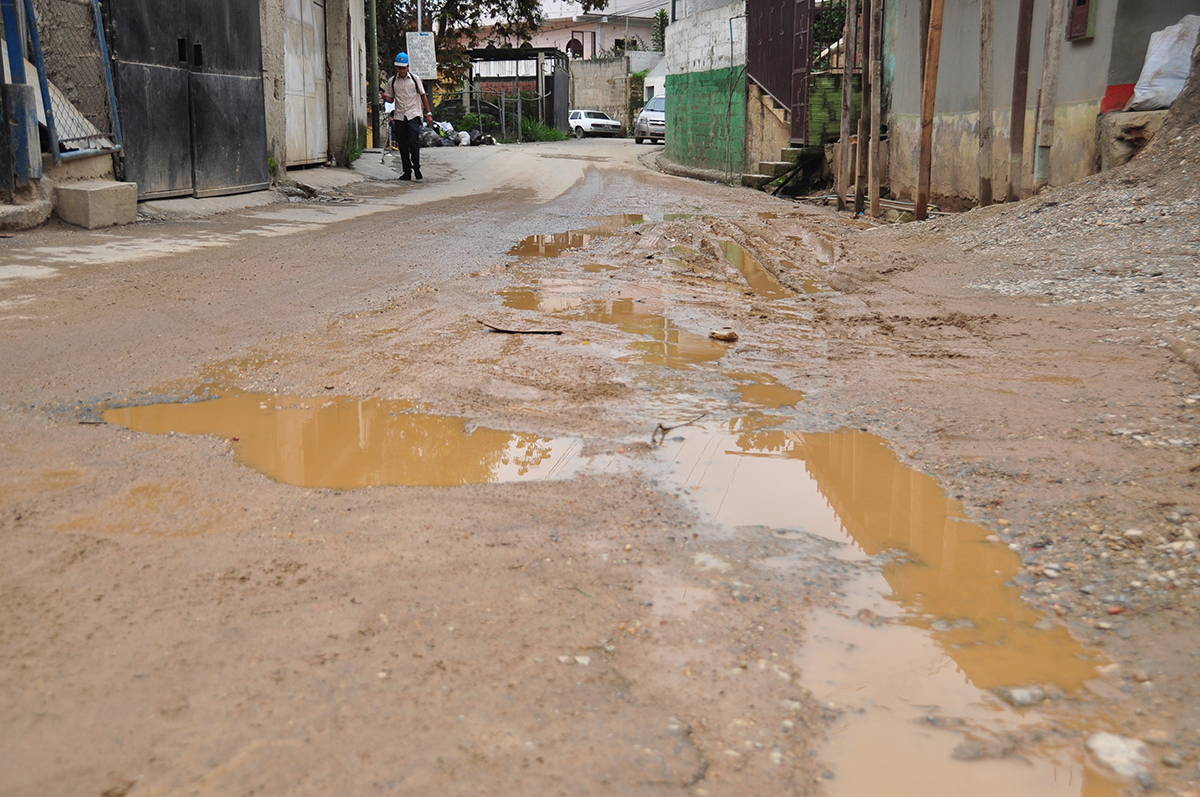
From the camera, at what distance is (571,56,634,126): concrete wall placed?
44219 mm

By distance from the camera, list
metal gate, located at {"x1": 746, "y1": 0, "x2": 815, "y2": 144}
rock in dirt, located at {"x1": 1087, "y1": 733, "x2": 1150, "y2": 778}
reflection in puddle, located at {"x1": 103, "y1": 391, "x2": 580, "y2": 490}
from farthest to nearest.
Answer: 1. metal gate, located at {"x1": 746, "y1": 0, "x2": 815, "y2": 144}
2. reflection in puddle, located at {"x1": 103, "y1": 391, "x2": 580, "y2": 490}
3. rock in dirt, located at {"x1": 1087, "y1": 733, "x2": 1150, "y2": 778}

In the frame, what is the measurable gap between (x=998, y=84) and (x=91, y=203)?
8624mm

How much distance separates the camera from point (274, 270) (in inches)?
254

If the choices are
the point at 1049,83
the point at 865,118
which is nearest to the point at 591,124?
the point at 865,118

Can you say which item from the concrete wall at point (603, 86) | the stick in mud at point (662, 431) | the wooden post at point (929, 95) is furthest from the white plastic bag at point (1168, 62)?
the concrete wall at point (603, 86)

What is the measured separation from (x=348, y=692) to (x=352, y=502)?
1033 millimetres

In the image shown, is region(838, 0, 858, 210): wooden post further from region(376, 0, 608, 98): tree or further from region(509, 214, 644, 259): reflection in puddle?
region(376, 0, 608, 98): tree

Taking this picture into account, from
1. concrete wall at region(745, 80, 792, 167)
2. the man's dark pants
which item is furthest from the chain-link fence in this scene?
concrete wall at region(745, 80, 792, 167)

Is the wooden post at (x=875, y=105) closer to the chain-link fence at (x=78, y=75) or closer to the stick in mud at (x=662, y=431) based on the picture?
the chain-link fence at (x=78, y=75)

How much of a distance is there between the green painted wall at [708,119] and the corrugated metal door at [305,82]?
26.5 feet

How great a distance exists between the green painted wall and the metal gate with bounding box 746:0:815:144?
766 mm

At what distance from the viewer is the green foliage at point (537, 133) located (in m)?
35.6

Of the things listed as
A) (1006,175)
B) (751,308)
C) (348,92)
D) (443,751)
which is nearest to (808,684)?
(443,751)

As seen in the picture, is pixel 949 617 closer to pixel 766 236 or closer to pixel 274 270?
pixel 274 270
